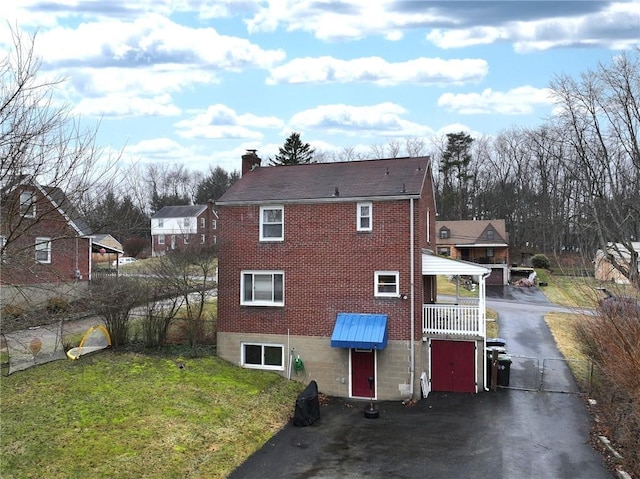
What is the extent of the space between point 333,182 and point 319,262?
133 inches

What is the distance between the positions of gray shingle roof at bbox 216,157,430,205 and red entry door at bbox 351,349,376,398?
5.95 meters

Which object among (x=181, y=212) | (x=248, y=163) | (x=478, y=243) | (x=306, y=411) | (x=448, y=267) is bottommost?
(x=306, y=411)

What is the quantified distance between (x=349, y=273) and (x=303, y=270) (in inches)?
72.8

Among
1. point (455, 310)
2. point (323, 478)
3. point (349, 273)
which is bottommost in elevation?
point (323, 478)

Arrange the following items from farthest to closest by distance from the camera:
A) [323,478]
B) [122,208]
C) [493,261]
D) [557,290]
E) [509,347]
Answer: [493,261] → [557,290] → [509,347] → [323,478] → [122,208]

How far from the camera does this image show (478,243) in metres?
57.2

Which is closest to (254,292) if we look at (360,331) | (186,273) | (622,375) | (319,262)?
(319,262)

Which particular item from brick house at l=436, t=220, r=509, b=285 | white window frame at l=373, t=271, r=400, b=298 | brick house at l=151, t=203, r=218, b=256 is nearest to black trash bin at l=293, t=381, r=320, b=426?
white window frame at l=373, t=271, r=400, b=298

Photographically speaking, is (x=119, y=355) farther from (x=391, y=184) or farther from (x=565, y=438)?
(x=565, y=438)

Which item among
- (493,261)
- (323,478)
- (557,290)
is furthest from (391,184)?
(493,261)

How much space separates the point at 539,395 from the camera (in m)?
19.4

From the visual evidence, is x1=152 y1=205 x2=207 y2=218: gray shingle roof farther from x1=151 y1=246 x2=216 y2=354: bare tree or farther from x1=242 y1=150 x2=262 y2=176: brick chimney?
x1=151 y1=246 x2=216 y2=354: bare tree

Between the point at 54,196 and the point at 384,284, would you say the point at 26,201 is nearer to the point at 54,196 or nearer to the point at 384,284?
the point at 54,196

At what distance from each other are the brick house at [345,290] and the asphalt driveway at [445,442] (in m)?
1.37
